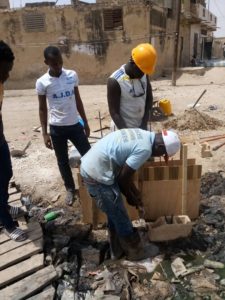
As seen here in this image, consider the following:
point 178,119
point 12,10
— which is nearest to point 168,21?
point 12,10

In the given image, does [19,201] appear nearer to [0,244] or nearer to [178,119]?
[0,244]

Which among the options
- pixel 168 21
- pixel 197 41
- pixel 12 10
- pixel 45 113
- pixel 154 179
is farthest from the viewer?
pixel 197 41

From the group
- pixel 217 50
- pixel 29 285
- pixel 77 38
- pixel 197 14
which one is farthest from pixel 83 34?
pixel 217 50

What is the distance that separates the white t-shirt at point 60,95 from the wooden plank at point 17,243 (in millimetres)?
1271

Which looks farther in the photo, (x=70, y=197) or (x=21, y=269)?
(x=70, y=197)

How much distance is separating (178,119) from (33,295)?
6.21 meters

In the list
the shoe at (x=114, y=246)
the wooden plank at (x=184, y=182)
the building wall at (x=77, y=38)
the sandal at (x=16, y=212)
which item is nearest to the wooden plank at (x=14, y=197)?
the sandal at (x=16, y=212)

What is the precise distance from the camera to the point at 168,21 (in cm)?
2027

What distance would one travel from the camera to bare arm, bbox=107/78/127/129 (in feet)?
11.6

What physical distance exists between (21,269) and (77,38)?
14912mm

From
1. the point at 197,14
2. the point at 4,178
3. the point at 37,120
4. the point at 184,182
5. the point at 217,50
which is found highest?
the point at 197,14

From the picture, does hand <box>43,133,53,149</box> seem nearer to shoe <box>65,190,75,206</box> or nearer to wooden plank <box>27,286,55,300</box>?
shoe <box>65,190,75,206</box>

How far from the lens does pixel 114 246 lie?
357 cm

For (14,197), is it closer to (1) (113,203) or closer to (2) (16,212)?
(2) (16,212)
